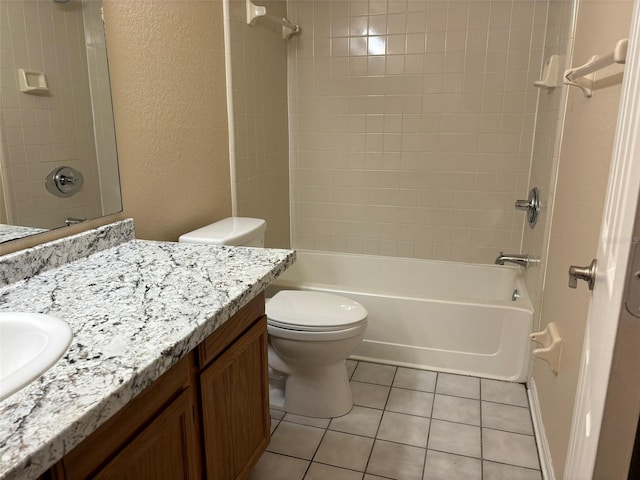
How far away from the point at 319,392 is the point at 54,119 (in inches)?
55.7

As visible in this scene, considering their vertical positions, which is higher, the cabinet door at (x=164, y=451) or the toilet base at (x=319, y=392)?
the cabinet door at (x=164, y=451)

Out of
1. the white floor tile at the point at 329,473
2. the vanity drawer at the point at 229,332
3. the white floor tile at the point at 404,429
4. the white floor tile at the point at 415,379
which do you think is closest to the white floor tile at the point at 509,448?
the white floor tile at the point at 404,429

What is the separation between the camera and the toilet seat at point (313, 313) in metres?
1.92

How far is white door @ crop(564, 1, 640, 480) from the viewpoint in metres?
0.73

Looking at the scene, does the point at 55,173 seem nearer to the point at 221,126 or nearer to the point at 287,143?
the point at 221,126

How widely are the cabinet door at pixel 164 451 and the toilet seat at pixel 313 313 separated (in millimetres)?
781

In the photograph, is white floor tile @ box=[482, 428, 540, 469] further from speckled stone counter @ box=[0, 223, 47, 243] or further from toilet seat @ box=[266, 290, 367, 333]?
speckled stone counter @ box=[0, 223, 47, 243]

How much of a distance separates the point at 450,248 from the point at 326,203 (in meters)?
0.82

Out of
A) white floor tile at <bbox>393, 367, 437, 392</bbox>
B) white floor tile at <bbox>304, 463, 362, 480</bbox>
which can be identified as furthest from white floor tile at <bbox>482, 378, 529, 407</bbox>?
white floor tile at <bbox>304, 463, 362, 480</bbox>

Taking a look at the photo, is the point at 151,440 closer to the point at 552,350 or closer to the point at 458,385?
the point at 552,350

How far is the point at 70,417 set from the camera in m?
0.71

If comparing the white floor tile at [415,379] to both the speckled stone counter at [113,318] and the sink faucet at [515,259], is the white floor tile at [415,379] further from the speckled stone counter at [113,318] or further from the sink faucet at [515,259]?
the speckled stone counter at [113,318]

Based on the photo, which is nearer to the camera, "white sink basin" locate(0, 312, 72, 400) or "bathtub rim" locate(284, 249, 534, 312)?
"white sink basin" locate(0, 312, 72, 400)

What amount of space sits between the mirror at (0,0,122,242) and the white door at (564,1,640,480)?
1373 mm
